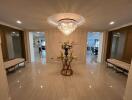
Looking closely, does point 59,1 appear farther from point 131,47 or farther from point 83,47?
point 83,47

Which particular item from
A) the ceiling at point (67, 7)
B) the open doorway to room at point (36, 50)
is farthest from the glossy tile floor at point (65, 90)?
the open doorway to room at point (36, 50)

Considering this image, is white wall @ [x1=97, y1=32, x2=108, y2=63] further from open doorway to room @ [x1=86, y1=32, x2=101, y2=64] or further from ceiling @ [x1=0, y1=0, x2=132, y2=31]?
ceiling @ [x1=0, y1=0, x2=132, y2=31]

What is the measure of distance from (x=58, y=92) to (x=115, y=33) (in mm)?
4363

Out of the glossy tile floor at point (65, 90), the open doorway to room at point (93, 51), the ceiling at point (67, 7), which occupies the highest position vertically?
the ceiling at point (67, 7)

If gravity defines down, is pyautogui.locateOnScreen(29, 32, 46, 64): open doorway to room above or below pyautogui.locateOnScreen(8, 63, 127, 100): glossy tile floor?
above

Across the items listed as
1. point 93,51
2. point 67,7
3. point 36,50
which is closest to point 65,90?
point 67,7

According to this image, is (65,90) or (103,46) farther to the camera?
(103,46)

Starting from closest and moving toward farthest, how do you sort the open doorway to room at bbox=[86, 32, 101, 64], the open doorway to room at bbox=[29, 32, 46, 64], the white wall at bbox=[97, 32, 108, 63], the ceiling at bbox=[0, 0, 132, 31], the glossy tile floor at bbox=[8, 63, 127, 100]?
the ceiling at bbox=[0, 0, 132, 31] → the glossy tile floor at bbox=[8, 63, 127, 100] → the white wall at bbox=[97, 32, 108, 63] → the open doorway to room at bbox=[29, 32, 46, 64] → the open doorway to room at bbox=[86, 32, 101, 64]

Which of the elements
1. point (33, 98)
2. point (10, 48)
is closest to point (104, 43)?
point (33, 98)

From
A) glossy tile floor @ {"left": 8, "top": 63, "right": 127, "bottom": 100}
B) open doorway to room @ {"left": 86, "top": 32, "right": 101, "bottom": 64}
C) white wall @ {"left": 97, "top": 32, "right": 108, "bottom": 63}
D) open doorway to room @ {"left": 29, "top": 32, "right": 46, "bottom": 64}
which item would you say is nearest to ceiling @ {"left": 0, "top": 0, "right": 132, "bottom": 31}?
glossy tile floor @ {"left": 8, "top": 63, "right": 127, "bottom": 100}

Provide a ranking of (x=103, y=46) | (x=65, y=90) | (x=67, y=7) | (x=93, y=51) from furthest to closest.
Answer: (x=93, y=51), (x=103, y=46), (x=65, y=90), (x=67, y=7)

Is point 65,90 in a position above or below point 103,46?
below

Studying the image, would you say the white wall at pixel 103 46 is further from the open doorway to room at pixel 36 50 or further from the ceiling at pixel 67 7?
the open doorway to room at pixel 36 50

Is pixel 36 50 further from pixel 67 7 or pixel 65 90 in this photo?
pixel 67 7
